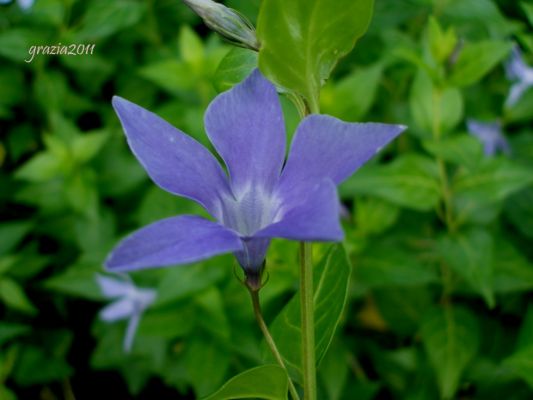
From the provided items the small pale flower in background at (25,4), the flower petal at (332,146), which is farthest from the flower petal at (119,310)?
the flower petal at (332,146)

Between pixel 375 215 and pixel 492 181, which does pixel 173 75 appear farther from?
pixel 492 181

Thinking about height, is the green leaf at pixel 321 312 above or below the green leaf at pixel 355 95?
above

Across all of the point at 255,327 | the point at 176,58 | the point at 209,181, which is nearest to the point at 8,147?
the point at 176,58

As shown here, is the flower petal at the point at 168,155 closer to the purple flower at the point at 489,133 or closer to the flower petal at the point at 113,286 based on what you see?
the flower petal at the point at 113,286

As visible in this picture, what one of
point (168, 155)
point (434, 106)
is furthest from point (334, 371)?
point (168, 155)

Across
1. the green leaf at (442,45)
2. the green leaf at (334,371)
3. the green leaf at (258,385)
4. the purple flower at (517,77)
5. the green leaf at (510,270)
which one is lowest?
the green leaf at (334,371)

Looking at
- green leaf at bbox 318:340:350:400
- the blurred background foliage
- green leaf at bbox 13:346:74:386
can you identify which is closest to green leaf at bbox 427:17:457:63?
the blurred background foliage

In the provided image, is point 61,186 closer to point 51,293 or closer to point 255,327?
point 51,293

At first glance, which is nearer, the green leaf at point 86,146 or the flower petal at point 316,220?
the flower petal at point 316,220
